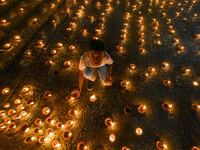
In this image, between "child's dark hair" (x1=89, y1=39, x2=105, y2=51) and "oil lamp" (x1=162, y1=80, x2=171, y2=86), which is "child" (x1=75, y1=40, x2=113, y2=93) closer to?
"child's dark hair" (x1=89, y1=39, x2=105, y2=51)

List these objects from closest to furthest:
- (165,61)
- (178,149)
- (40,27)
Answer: (178,149)
(165,61)
(40,27)

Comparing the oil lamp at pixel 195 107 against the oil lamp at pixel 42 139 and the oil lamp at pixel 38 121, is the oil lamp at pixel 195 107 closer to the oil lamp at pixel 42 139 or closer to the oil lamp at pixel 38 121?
the oil lamp at pixel 42 139

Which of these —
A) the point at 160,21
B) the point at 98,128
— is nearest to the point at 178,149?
the point at 98,128

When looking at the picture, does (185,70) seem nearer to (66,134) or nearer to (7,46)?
(66,134)

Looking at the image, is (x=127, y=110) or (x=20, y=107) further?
(x=127, y=110)

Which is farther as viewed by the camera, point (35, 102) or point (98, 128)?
point (35, 102)

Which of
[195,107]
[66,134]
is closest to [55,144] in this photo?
[66,134]

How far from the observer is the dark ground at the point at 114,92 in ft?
6.48

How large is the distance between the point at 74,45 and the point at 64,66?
0.88 meters

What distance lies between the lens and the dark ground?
1.98 meters

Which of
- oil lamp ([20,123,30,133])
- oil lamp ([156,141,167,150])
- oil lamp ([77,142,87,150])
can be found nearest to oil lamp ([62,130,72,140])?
oil lamp ([77,142,87,150])

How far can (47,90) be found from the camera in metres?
2.44

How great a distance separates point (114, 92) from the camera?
8.23ft

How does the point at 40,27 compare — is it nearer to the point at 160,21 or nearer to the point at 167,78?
the point at 167,78
